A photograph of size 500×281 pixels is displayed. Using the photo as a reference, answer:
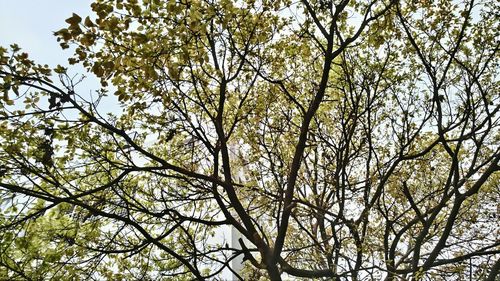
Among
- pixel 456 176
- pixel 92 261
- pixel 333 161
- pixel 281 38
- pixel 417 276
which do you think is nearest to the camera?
pixel 417 276

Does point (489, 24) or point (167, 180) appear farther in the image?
point (167, 180)

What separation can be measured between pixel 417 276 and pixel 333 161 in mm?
2611

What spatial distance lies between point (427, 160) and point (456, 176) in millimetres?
1672

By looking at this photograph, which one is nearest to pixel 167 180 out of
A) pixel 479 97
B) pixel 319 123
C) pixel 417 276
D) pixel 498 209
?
pixel 319 123

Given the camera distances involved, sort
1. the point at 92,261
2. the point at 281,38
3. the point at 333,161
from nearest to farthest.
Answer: the point at 92,261 < the point at 281,38 < the point at 333,161

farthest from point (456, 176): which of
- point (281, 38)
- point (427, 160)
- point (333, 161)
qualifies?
point (281, 38)

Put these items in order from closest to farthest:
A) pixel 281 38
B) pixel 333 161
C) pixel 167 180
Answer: pixel 281 38 < pixel 167 180 < pixel 333 161

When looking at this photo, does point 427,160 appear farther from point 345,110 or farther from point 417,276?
point 417,276

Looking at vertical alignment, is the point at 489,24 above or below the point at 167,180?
above

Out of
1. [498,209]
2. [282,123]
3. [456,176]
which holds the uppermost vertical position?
[282,123]

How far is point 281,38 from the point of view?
5.41m

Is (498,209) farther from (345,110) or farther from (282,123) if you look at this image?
(282,123)

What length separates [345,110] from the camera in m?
6.30

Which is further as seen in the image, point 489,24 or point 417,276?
point 489,24
